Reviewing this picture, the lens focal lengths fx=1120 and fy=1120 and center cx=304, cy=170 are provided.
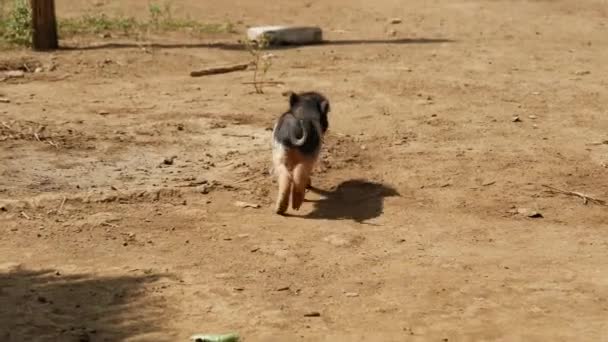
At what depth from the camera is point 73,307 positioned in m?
5.78

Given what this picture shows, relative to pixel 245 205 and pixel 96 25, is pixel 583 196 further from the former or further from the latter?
pixel 96 25

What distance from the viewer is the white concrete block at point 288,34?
12859 millimetres

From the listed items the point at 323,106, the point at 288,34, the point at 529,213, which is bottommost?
the point at 529,213

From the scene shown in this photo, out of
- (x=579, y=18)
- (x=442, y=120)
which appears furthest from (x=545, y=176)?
(x=579, y=18)

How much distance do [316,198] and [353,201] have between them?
280 mm

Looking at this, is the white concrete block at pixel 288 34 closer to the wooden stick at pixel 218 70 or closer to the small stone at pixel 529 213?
the wooden stick at pixel 218 70

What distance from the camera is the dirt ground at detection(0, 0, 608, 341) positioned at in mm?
5805

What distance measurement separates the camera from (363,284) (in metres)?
6.24

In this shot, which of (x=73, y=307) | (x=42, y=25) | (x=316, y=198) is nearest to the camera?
(x=73, y=307)

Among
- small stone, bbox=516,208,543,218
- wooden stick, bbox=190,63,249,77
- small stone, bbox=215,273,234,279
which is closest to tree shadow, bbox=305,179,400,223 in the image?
small stone, bbox=516,208,543,218

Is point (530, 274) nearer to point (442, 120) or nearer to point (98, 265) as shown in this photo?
point (98, 265)

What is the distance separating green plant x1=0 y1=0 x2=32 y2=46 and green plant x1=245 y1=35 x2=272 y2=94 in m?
2.49

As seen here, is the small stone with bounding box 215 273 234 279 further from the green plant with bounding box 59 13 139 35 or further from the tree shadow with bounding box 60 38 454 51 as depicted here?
the green plant with bounding box 59 13 139 35

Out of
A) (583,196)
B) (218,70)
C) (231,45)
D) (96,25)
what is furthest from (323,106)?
(96,25)
